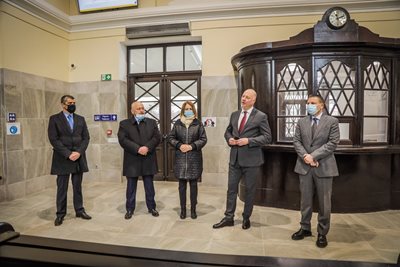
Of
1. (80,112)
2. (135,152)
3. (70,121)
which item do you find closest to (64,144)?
(70,121)

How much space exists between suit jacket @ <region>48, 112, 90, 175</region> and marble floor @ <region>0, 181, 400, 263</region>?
27.1 inches

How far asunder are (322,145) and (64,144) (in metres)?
2.97

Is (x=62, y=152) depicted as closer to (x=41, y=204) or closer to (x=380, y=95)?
(x=41, y=204)

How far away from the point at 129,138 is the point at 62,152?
800mm

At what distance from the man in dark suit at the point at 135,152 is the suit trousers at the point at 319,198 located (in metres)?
1.83

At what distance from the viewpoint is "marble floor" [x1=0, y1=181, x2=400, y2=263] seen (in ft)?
8.55

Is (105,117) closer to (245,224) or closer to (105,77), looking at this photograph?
(105,77)

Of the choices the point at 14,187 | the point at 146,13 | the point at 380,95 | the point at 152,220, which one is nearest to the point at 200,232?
the point at 152,220

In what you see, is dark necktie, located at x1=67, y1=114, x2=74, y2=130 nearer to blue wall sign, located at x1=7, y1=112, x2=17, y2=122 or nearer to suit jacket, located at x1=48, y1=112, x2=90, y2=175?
suit jacket, located at x1=48, y1=112, x2=90, y2=175

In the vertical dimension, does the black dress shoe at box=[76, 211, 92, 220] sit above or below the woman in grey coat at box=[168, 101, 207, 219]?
below

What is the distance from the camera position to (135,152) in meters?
3.38

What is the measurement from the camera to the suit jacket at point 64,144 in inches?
128

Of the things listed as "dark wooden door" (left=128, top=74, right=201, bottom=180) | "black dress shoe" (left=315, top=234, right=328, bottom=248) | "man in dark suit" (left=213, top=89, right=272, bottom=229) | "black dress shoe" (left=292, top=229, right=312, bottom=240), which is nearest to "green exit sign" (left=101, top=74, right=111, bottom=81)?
"dark wooden door" (left=128, top=74, right=201, bottom=180)

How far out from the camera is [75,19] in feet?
18.4
